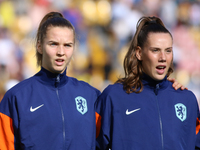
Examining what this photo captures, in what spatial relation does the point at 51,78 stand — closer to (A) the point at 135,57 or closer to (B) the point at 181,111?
(A) the point at 135,57

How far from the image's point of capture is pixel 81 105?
107 inches

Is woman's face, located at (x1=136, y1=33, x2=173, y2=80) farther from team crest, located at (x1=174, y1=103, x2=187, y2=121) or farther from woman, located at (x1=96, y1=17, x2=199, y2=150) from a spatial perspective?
team crest, located at (x1=174, y1=103, x2=187, y2=121)

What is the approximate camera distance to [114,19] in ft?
25.4

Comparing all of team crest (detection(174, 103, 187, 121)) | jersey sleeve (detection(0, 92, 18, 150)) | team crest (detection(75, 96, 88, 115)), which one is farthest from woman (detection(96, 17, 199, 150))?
jersey sleeve (detection(0, 92, 18, 150))

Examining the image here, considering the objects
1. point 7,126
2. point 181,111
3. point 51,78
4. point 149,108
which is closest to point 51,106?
point 51,78

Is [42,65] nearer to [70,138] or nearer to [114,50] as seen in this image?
[70,138]

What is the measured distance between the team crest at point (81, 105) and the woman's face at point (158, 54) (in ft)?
2.03

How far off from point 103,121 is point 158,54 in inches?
28.8

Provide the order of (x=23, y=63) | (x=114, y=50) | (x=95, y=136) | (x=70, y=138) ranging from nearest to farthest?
(x=70, y=138)
(x=95, y=136)
(x=23, y=63)
(x=114, y=50)

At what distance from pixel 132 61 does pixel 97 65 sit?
4544mm

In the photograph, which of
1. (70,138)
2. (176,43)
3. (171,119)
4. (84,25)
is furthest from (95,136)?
(176,43)

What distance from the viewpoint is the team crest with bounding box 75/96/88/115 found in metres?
2.71

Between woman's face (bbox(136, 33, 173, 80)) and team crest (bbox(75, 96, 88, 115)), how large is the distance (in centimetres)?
62

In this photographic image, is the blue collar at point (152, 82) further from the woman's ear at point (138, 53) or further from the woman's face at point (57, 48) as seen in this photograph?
the woman's face at point (57, 48)
